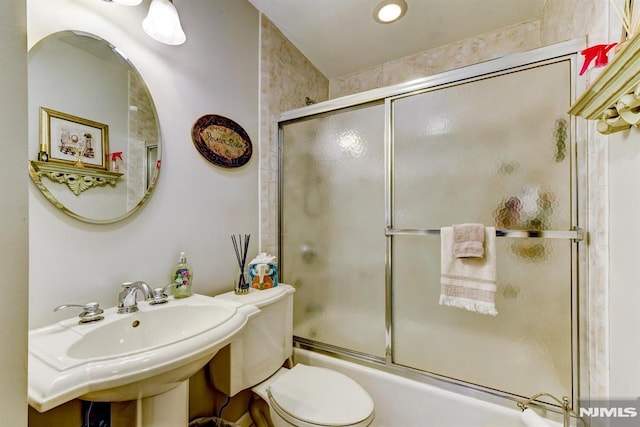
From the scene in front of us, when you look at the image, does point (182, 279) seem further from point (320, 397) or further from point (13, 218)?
point (13, 218)

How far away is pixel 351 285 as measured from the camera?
1.64m

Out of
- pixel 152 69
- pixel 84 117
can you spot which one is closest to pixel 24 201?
pixel 84 117

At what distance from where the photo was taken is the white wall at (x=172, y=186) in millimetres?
911

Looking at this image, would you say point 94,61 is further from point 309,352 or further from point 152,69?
point 309,352

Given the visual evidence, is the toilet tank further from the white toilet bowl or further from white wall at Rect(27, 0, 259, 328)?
white wall at Rect(27, 0, 259, 328)

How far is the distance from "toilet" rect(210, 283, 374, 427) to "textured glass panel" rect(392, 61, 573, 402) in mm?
430

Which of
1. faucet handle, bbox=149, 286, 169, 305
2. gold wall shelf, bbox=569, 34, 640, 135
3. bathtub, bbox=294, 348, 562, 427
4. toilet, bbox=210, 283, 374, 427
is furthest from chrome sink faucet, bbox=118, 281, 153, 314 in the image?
gold wall shelf, bbox=569, 34, 640, 135

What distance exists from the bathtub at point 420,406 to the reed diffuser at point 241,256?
734mm

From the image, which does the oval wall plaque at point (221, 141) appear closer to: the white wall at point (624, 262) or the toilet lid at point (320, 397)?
the toilet lid at point (320, 397)

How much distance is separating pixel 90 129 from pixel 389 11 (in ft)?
5.41

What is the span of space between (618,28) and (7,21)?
1407 millimetres

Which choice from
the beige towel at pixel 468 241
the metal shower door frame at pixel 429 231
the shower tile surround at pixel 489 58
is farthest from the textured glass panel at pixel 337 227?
the beige towel at pixel 468 241

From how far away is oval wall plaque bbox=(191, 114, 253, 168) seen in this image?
4.50 feet

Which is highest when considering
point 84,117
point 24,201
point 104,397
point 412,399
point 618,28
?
point 618,28
